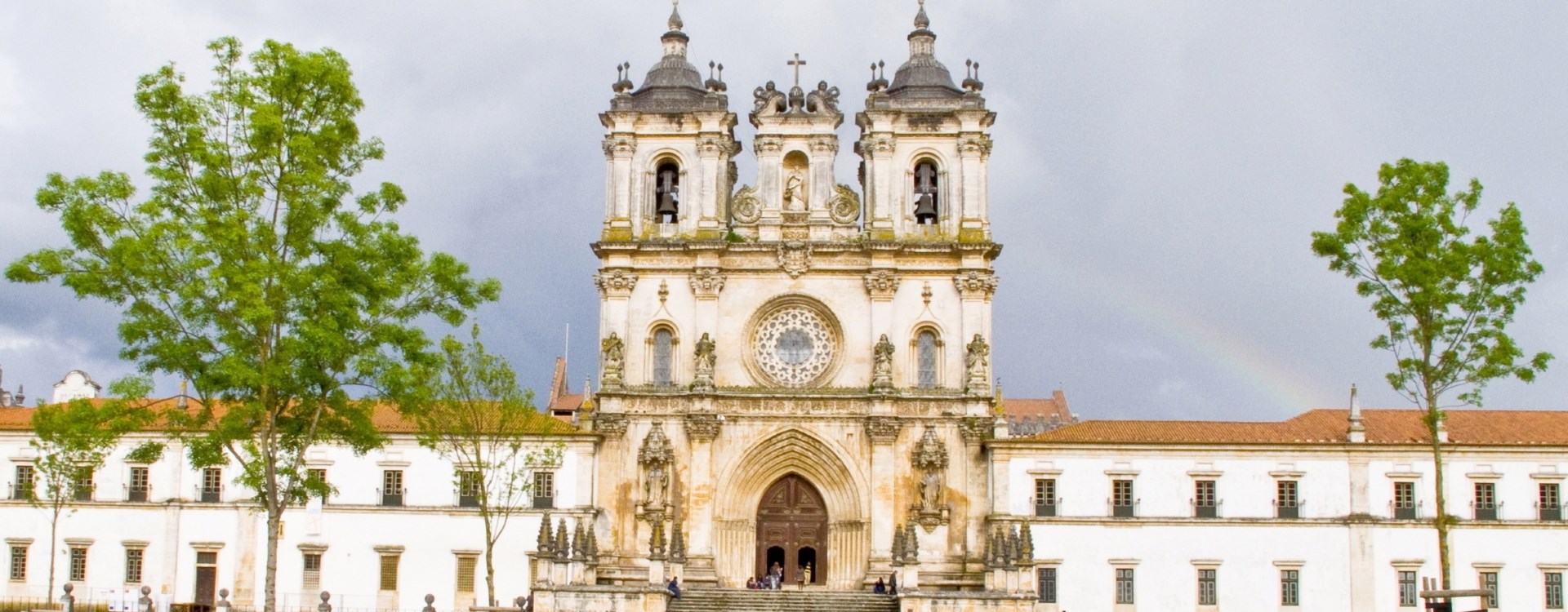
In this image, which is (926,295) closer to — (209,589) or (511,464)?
(511,464)

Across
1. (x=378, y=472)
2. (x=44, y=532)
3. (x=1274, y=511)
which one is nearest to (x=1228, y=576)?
(x=1274, y=511)

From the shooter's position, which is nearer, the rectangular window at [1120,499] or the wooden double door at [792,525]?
the rectangular window at [1120,499]

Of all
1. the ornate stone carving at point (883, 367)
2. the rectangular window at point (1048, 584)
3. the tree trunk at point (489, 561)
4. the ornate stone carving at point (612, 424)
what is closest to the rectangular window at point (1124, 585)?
the rectangular window at point (1048, 584)

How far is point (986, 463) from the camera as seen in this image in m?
46.9

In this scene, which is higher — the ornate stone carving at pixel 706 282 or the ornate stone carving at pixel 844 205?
the ornate stone carving at pixel 844 205

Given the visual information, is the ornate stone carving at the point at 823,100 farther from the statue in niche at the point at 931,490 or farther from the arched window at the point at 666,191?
the statue in niche at the point at 931,490

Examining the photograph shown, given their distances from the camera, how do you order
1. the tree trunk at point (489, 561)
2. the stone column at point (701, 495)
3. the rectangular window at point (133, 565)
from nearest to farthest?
the tree trunk at point (489, 561), the stone column at point (701, 495), the rectangular window at point (133, 565)

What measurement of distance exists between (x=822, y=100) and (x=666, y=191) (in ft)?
18.5

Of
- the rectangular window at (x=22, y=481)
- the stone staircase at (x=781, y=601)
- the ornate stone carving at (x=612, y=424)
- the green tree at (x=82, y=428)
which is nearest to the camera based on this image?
the green tree at (x=82, y=428)

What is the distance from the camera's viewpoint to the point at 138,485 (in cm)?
4806

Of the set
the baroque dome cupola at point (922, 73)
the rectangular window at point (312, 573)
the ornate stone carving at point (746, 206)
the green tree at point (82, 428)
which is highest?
the baroque dome cupola at point (922, 73)

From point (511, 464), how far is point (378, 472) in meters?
3.92

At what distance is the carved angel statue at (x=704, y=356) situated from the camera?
46.9m

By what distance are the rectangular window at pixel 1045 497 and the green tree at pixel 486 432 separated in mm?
14049
